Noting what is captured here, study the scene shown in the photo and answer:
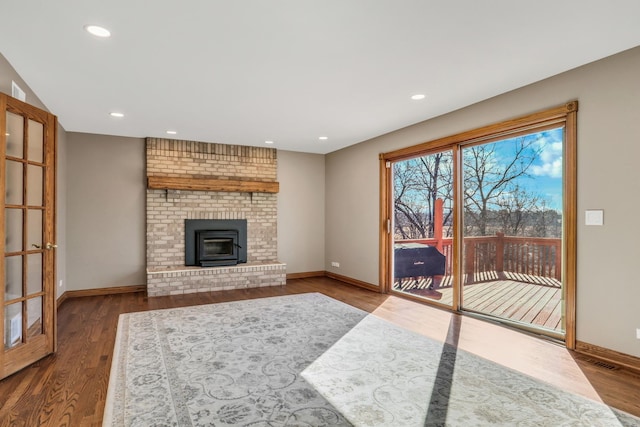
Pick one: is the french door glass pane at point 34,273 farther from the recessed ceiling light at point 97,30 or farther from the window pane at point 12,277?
the recessed ceiling light at point 97,30

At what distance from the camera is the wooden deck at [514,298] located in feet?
11.6

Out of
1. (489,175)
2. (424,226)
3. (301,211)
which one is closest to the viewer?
(489,175)

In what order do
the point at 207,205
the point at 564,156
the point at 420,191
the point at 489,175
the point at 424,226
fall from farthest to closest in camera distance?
the point at 207,205 < the point at 420,191 < the point at 424,226 < the point at 489,175 < the point at 564,156

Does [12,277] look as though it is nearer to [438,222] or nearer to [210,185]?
[210,185]

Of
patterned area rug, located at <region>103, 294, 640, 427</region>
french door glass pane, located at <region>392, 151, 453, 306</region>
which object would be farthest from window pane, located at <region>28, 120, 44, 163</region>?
french door glass pane, located at <region>392, 151, 453, 306</region>

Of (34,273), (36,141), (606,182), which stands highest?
(36,141)

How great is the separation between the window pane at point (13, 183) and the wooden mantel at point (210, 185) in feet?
9.22

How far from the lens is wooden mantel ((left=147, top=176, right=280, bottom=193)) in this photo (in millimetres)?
5762

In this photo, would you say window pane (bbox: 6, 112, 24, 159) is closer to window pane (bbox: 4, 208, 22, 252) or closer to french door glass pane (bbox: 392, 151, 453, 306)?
window pane (bbox: 4, 208, 22, 252)

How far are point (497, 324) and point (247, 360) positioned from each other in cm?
272

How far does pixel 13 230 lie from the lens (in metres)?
2.84

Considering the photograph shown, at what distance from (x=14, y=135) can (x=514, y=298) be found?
496 centimetres

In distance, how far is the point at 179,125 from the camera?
505 cm

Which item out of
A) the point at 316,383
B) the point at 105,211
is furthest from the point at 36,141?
the point at 316,383
